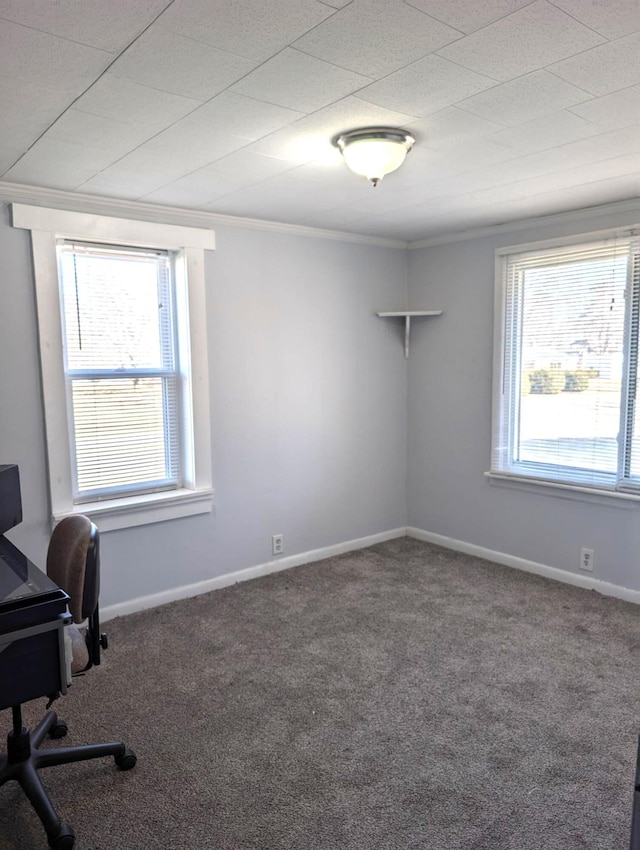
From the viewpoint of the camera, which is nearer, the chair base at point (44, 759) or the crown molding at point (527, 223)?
the chair base at point (44, 759)

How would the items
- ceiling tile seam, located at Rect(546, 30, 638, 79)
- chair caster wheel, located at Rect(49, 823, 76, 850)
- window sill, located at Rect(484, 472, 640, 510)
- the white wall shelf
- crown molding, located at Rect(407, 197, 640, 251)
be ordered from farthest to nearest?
the white wall shelf, window sill, located at Rect(484, 472, 640, 510), crown molding, located at Rect(407, 197, 640, 251), chair caster wheel, located at Rect(49, 823, 76, 850), ceiling tile seam, located at Rect(546, 30, 638, 79)

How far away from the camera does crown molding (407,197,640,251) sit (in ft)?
11.1

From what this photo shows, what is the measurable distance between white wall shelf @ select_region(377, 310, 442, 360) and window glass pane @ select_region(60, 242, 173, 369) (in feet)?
5.47

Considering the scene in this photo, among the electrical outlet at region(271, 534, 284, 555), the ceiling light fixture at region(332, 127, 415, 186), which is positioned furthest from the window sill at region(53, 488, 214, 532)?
the ceiling light fixture at region(332, 127, 415, 186)

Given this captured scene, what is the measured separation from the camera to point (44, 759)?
200 centimetres

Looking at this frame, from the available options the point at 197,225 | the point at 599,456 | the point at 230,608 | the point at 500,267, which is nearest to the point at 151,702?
the point at 230,608

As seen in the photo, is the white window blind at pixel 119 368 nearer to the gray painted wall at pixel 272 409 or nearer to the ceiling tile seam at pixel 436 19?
the gray painted wall at pixel 272 409

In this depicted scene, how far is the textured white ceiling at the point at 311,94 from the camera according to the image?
1470 mm

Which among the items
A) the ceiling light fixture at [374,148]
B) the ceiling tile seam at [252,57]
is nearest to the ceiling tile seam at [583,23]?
the ceiling tile seam at [252,57]

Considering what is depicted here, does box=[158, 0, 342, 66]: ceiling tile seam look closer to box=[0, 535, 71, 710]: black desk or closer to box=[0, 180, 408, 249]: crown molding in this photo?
box=[0, 535, 71, 710]: black desk

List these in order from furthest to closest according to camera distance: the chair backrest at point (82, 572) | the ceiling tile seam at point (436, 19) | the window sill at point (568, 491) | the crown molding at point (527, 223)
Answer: the window sill at point (568, 491) < the crown molding at point (527, 223) < the chair backrest at point (82, 572) < the ceiling tile seam at point (436, 19)

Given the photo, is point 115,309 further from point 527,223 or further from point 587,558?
point 587,558

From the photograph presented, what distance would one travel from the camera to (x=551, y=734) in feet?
7.57

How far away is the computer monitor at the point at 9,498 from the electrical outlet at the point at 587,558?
319 centimetres
